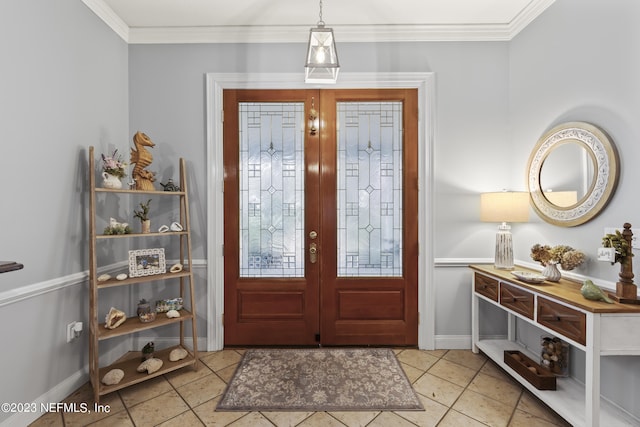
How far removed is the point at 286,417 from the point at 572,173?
2.55 m

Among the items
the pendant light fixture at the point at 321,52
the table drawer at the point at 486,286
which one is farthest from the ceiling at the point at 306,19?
the table drawer at the point at 486,286

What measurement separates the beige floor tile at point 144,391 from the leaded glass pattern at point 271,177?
1.16 metres

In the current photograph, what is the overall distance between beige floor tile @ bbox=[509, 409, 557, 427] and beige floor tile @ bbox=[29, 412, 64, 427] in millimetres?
2815

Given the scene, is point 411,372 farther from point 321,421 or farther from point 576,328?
point 576,328

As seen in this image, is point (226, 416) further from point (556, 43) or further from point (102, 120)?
point (556, 43)

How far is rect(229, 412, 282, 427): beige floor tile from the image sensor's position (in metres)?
1.79

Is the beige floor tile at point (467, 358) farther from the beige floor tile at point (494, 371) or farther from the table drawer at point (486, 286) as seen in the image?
the table drawer at point (486, 286)

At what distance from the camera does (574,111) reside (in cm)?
207

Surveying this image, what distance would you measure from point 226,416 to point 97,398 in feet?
2.94

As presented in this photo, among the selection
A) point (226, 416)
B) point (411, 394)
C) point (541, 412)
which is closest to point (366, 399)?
point (411, 394)

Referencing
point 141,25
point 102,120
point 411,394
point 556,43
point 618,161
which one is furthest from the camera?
point 141,25

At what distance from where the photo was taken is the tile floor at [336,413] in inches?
71.8

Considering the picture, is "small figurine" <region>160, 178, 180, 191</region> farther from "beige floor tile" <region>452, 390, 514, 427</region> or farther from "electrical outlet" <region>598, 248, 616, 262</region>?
"electrical outlet" <region>598, 248, 616, 262</region>

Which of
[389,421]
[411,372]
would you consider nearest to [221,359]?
[389,421]
